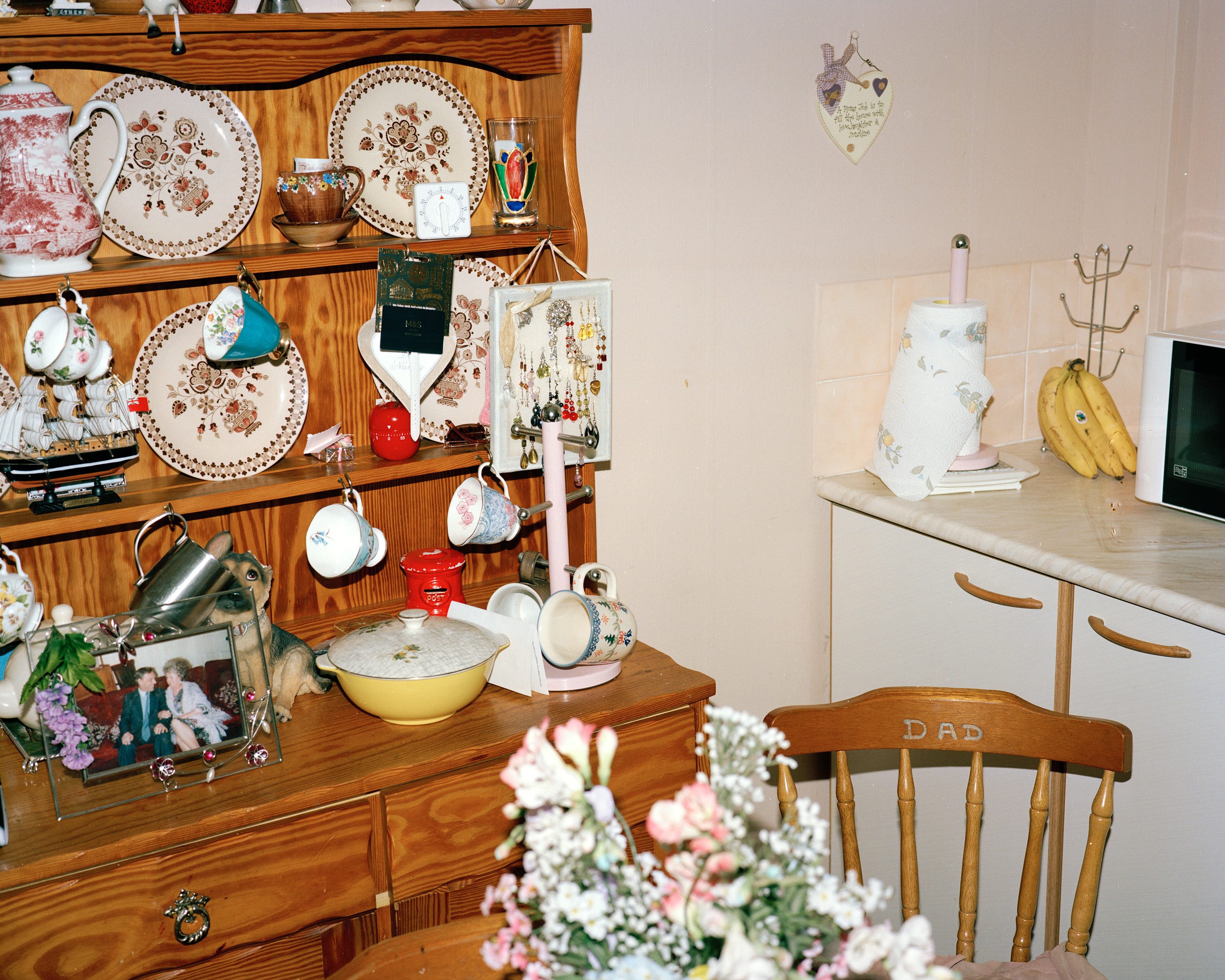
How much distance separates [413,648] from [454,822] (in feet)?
0.78

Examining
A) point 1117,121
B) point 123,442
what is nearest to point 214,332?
point 123,442

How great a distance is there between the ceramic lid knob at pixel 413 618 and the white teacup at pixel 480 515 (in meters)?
0.19

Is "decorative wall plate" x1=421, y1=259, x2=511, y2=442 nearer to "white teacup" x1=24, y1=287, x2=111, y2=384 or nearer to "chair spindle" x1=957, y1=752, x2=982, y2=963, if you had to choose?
"white teacup" x1=24, y1=287, x2=111, y2=384

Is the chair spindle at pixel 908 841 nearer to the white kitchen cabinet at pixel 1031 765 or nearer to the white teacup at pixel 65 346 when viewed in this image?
the white kitchen cabinet at pixel 1031 765

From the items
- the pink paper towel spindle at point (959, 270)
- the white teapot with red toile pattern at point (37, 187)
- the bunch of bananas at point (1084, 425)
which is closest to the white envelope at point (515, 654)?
the white teapot with red toile pattern at point (37, 187)

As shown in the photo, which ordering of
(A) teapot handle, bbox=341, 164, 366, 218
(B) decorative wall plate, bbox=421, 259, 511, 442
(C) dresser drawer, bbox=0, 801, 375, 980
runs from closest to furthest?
(C) dresser drawer, bbox=0, 801, 375, 980, (A) teapot handle, bbox=341, 164, 366, 218, (B) decorative wall plate, bbox=421, 259, 511, 442

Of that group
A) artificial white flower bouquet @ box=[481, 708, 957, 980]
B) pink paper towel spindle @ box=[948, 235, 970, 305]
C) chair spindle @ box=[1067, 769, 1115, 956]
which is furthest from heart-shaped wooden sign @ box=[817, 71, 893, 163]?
artificial white flower bouquet @ box=[481, 708, 957, 980]

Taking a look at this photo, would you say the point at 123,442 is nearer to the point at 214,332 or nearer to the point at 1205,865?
the point at 214,332

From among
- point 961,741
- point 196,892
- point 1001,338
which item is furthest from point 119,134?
point 1001,338

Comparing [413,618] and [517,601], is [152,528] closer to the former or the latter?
[413,618]

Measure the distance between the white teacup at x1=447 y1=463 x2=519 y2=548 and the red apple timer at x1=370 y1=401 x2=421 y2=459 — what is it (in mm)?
105

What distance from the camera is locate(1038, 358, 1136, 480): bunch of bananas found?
2.22 metres

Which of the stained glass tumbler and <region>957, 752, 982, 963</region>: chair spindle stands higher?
the stained glass tumbler

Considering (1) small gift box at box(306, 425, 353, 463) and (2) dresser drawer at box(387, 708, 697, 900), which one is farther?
(1) small gift box at box(306, 425, 353, 463)
